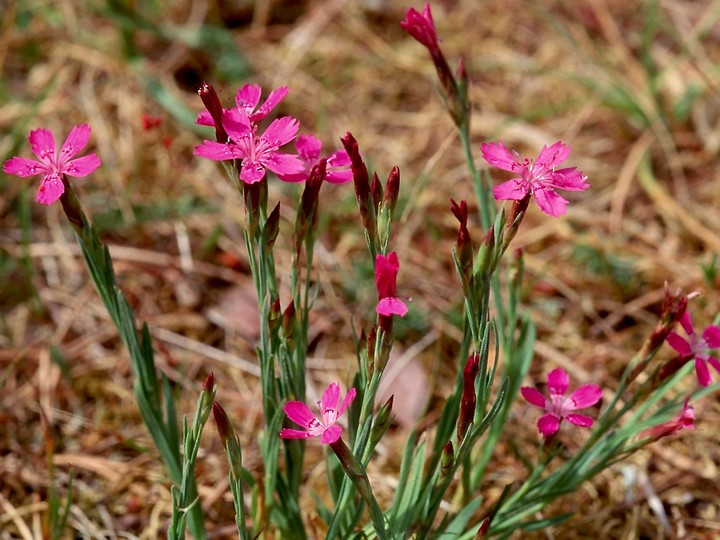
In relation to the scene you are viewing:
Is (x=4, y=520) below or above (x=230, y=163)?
below

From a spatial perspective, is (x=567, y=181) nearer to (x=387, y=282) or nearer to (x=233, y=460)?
(x=387, y=282)

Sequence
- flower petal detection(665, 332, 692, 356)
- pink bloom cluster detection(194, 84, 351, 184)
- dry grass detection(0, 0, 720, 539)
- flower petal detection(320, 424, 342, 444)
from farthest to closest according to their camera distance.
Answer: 1. dry grass detection(0, 0, 720, 539)
2. flower petal detection(665, 332, 692, 356)
3. pink bloom cluster detection(194, 84, 351, 184)
4. flower petal detection(320, 424, 342, 444)

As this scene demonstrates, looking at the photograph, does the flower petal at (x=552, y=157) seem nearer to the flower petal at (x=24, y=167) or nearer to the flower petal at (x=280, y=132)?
the flower petal at (x=280, y=132)

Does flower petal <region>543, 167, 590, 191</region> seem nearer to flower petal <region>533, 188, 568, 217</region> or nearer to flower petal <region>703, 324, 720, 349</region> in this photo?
flower petal <region>533, 188, 568, 217</region>

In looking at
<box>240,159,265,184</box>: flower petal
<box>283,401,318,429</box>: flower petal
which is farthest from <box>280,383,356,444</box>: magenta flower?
<box>240,159,265,184</box>: flower petal


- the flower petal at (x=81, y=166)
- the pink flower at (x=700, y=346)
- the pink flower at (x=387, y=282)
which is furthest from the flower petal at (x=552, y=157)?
the flower petal at (x=81, y=166)

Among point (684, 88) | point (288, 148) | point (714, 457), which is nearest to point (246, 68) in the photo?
point (288, 148)

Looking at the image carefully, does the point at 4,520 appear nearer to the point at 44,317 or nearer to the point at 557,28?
the point at 44,317
